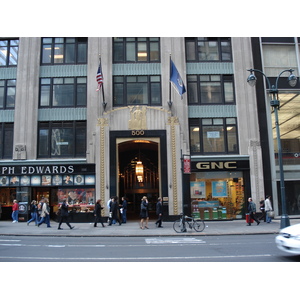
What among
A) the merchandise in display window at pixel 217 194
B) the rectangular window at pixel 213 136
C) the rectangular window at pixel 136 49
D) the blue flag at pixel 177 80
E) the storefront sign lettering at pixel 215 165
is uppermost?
the rectangular window at pixel 136 49

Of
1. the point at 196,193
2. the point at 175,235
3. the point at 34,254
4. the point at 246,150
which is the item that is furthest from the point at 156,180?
the point at 34,254

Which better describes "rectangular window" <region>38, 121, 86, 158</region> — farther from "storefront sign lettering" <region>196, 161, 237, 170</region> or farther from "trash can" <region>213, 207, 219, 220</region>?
"trash can" <region>213, 207, 219, 220</region>

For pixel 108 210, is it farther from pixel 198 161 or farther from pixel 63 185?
pixel 198 161

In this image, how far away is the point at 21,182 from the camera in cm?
2305

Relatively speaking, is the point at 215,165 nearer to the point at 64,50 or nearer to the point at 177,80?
the point at 177,80

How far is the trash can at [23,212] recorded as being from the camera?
75.2 ft

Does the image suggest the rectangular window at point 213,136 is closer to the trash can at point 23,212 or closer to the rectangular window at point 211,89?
the rectangular window at point 211,89

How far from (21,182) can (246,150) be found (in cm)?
1679

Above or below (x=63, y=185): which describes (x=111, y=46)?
above

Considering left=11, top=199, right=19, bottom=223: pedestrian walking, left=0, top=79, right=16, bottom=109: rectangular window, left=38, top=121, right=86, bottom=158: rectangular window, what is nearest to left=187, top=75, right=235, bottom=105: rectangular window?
left=38, top=121, right=86, bottom=158: rectangular window

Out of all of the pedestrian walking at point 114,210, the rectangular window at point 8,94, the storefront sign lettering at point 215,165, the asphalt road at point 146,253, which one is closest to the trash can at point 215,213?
the storefront sign lettering at point 215,165

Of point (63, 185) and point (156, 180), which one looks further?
point (156, 180)

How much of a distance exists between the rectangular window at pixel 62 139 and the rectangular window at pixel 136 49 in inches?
239

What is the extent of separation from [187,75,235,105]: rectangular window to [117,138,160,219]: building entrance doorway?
5420 millimetres
